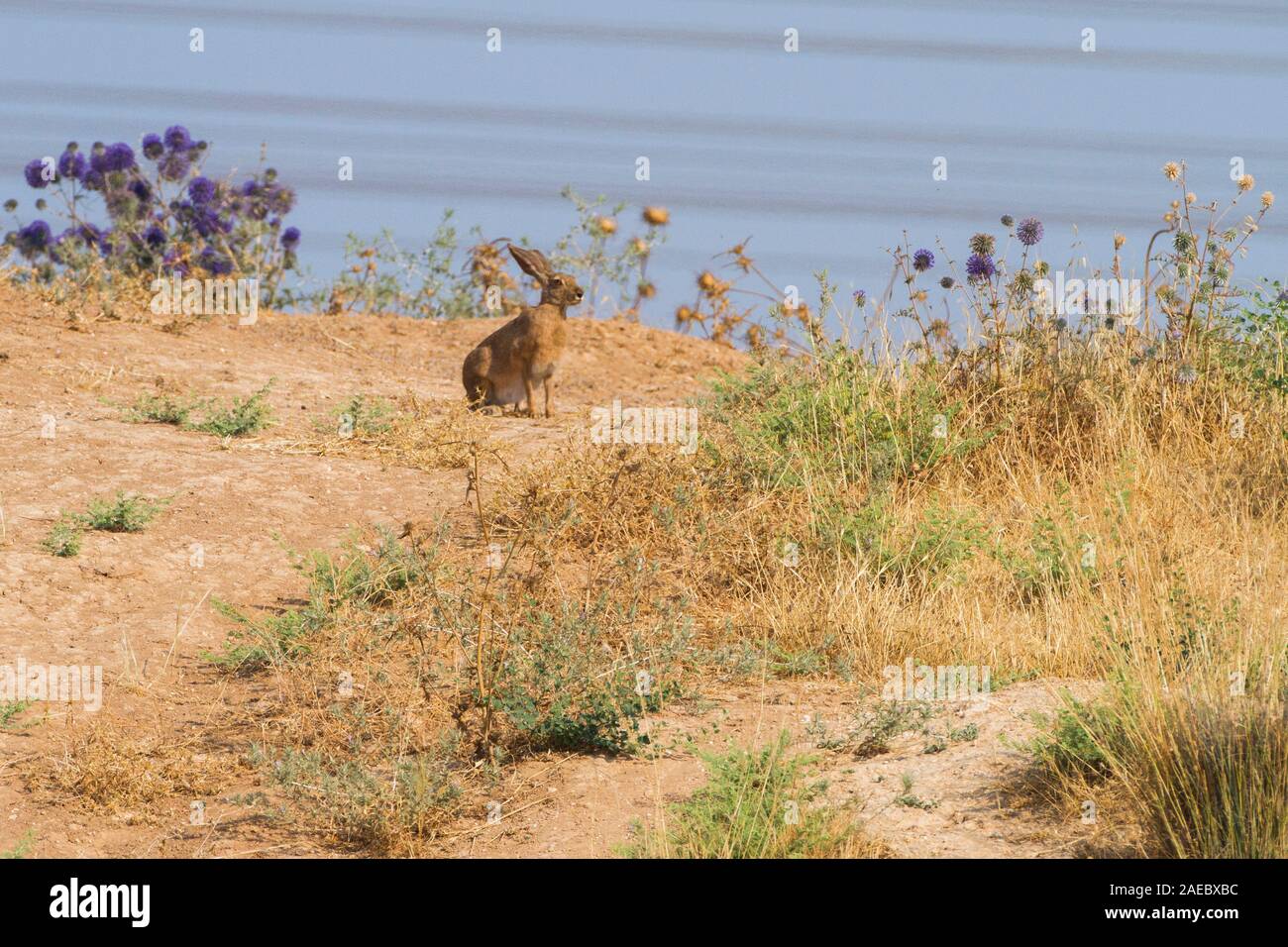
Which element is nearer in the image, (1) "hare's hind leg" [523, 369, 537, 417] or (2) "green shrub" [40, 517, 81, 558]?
(2) "green shrub" [40, 517, 81, 558]

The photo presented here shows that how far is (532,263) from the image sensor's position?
38.7ft

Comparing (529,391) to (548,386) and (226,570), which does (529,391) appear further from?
(226,570)

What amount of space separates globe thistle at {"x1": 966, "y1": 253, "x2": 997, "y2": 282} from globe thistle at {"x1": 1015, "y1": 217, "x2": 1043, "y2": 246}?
22 centimetres

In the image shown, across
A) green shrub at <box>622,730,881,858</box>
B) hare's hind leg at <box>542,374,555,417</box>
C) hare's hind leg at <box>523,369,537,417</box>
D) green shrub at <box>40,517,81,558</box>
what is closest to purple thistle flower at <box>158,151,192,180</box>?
hare's hind leg at <box>523,369,537,417</box>

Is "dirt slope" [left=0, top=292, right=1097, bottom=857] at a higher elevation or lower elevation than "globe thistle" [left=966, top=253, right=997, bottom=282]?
lower

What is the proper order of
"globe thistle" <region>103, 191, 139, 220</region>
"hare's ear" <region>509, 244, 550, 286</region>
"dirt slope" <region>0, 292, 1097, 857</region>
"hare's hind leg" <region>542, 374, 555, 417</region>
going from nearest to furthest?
"dirt slope" <region>0, 292, 1097, 857</region> < "hare's hind leg" <region>542, 374, 555, 417</region> < "hare's ear" <region>509, 244, 550, 286</region> < "globe thistle" <region>103, 191, 139, 220</region>

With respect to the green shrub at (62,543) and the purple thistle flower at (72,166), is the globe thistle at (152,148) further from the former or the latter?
the green shrub at (62,543)

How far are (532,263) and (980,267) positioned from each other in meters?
3.78

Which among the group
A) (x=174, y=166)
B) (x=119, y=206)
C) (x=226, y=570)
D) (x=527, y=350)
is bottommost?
(x=226, y=570)

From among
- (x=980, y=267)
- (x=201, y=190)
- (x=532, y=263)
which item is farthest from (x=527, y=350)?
(x=201, y=190)

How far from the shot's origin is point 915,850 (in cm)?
527

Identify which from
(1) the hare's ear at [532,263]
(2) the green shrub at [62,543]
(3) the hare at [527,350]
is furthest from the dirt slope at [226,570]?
(1) the hare's ear at [532,263]

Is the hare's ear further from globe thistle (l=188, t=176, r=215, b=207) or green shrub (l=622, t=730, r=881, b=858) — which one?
green shrub (l=622, t=730, r=881, b=858)

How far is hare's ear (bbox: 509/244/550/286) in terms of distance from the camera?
38.6 feet
